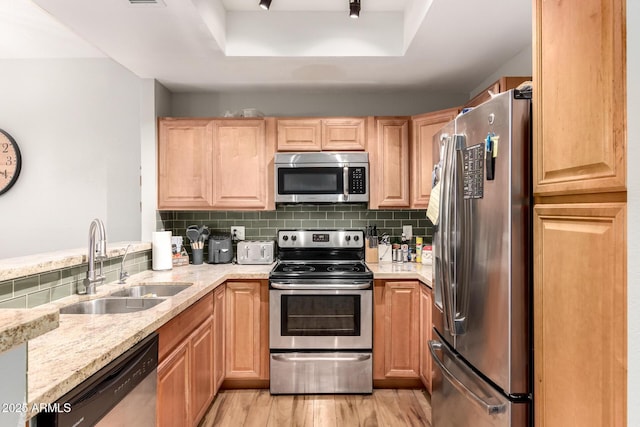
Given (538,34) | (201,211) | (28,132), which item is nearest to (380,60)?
(538,34)

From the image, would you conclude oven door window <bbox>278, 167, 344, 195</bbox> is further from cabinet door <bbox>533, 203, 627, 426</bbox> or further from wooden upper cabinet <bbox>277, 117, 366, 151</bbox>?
cabinet door <bbox>533, 203, 627, 426</bbox>

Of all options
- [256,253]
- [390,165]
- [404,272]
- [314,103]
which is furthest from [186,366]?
[314,103]

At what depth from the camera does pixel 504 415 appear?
140cm

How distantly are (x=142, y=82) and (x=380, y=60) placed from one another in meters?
1.98

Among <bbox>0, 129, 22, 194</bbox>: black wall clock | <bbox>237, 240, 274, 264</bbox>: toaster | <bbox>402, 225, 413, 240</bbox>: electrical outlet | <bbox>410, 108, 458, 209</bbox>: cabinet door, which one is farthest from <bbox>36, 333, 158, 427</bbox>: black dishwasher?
<bbox>0, 129, 22, 194</bbox>: black wall clock

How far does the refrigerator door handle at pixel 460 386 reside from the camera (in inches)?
56.2

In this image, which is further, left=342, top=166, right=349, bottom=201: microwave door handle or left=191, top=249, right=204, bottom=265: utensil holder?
left=191, top=249, right=204, bottom=265: utensil holder

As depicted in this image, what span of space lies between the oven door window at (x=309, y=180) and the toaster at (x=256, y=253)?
50 cm

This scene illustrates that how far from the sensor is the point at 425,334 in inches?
108

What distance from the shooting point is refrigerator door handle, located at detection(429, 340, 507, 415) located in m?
1.43

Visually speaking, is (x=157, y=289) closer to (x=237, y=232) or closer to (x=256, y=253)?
(x=256, y=253)

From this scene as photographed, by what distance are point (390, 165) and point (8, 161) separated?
344 centimetres

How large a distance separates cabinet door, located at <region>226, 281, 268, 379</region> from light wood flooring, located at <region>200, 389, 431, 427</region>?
0.58 feet
